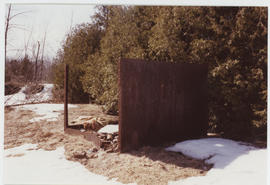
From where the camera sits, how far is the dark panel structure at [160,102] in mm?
5160

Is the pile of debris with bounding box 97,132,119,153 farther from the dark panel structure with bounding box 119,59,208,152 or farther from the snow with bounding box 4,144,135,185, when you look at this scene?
the snow with bounding box 4,144,135,185

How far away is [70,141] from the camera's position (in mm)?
6270

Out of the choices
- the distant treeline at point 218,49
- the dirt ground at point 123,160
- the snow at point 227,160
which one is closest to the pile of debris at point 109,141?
the dirt ground at point 123,160

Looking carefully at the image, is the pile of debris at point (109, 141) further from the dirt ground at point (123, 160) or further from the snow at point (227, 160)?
the snow at point (227, 160)

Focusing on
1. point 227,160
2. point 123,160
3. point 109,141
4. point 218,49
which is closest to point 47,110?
point 109,141

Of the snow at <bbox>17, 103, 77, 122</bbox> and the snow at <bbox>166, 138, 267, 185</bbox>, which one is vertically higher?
the snow at <bbox>17, 103, 77, 122</bbox>

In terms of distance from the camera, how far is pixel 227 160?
4641 millimetres

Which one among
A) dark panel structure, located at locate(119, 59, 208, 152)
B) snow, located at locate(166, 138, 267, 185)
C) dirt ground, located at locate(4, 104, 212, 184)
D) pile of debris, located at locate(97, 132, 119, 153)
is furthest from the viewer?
pile of debris, located at locate(97, 132, 119, 153)

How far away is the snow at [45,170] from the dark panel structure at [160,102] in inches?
41.1

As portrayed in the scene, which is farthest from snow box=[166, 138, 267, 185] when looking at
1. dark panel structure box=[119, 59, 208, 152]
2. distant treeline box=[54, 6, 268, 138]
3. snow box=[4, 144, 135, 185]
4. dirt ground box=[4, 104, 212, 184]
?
snow box=[4, 144, 135, 185]

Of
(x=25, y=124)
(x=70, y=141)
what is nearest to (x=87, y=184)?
(x=70, y=141)

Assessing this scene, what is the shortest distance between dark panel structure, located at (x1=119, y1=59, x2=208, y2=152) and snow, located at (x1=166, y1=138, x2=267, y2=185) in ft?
2.02

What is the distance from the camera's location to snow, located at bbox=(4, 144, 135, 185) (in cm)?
429

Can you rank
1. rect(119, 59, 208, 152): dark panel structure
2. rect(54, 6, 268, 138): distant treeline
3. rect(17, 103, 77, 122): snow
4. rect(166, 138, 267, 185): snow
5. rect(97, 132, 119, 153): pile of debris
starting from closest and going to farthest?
rect(166, 138, 267, 185): snow, rect(119, 59, 208, 152): dark panel structure, rect(97, 132, 119, 153): pile of debris, rect(54, 6, 268, 138): distant treeline, rect(17, 103, 77, 122): snow
